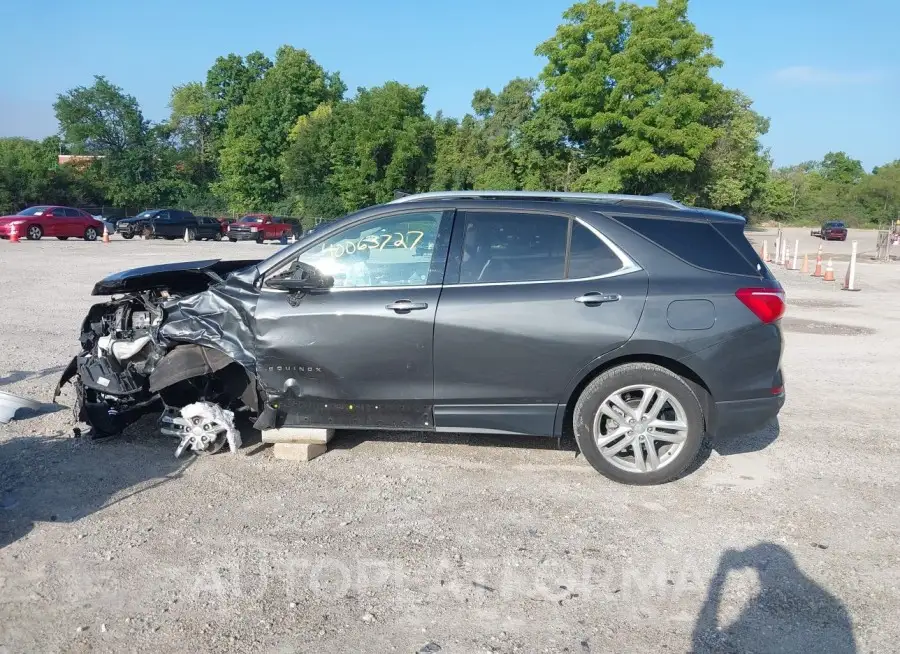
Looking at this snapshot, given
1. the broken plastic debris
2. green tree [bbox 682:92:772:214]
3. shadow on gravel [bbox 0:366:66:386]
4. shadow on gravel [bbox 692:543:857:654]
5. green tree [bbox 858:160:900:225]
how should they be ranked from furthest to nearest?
green tree [bbox 858:160:900:225] < green tree [bbox 682:92:772:214] < shadow on gravel [bbox 0:366:66:386] < the broken plastic debris < shadow on gravel [bbox 692:543:857:654]

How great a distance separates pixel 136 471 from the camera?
203 inches

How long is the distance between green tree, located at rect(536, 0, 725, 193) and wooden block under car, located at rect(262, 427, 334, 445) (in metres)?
40.6

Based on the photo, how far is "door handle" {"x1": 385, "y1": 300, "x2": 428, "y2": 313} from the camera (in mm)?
4941

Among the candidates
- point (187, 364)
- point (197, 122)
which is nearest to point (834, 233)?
point (197, 122)

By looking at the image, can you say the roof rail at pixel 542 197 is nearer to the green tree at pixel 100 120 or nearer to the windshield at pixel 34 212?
the windshield at pixel 34 212

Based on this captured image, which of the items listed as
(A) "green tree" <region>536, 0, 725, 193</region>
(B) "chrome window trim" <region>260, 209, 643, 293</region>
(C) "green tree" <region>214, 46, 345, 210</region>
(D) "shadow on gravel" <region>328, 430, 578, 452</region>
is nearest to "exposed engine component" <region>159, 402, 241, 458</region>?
(D) "shadow on gravel" <region>328, 430, 578, 452</region>

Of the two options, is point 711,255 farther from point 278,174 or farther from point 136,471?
point 278,174

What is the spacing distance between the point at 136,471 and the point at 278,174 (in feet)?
220

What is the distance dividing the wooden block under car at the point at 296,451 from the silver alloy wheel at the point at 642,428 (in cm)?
195

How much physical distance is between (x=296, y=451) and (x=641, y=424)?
7.66 ft

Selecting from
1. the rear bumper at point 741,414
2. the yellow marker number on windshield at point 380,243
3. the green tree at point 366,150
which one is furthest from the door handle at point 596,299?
the green tree at point 366,150

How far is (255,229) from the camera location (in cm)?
4275

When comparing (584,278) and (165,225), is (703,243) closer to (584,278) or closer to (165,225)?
(584,278)

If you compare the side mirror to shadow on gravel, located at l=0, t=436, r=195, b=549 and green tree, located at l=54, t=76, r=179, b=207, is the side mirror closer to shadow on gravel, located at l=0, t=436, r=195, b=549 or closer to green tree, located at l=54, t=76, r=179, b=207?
A: shadow on gravel, located at l=0, t=436, r=195, b=549
